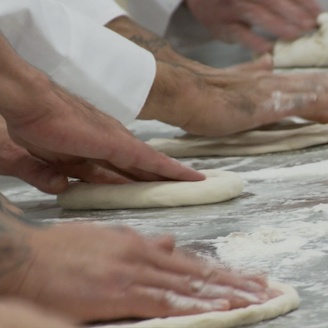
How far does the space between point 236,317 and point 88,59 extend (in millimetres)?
1087

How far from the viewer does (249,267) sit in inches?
36.2

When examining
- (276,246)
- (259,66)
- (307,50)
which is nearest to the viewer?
(276,246)

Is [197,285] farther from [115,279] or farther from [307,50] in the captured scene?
[307,50]

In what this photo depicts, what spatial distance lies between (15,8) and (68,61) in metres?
0.19

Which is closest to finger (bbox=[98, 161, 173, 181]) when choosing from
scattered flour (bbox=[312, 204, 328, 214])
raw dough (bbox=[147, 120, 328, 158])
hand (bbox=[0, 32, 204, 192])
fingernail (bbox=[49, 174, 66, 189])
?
hand (bbox=[0, 32, 204, 192])

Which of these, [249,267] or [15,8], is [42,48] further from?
[249,267]

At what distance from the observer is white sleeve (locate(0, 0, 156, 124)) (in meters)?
1.60

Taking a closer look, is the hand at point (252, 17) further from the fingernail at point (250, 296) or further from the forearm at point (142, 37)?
the fingernail at point (250, 296)

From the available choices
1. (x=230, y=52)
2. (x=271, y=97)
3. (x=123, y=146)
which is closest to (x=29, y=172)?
(x=123, y=146)

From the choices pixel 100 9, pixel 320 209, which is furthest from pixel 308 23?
pixel 320 209

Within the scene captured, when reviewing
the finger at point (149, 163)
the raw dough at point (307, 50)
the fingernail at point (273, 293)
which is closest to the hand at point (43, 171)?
the finger at point (149, 163)

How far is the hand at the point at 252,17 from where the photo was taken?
301cm

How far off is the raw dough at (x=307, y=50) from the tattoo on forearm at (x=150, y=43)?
113cm

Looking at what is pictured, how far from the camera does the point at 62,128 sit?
124cm
